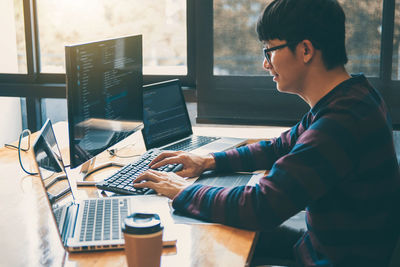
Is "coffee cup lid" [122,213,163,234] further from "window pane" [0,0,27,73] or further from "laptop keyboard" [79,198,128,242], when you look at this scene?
"window pane" [0,0,27,73]

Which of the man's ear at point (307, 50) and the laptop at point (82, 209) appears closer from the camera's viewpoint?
the laptop at point (82, 209)

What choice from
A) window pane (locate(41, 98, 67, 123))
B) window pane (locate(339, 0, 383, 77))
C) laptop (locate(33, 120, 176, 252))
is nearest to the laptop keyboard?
laptop (locate(33, 120, 176, 252))

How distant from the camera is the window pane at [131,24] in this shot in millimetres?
2910

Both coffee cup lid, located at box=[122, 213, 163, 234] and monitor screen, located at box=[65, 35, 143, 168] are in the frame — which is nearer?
coffee cup lid, located at box=[122, 213, 163, 234]

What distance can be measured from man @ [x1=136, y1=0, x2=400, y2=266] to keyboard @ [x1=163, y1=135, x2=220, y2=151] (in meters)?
0.63

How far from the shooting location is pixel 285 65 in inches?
51.7

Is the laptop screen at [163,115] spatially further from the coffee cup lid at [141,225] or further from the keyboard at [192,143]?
the coffee cup lid at [141,225]

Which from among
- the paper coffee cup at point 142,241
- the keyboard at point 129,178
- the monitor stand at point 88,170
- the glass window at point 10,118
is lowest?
the glass window at point 10,118

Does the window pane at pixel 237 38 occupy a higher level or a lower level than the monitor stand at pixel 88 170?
higher

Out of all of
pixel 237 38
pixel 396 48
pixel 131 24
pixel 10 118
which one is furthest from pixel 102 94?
pixel 10 118

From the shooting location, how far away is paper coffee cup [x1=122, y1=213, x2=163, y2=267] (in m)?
0.85

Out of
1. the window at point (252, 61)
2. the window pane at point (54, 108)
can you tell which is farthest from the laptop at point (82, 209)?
the window pane at point (54, 108)

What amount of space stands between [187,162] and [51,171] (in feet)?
1.71

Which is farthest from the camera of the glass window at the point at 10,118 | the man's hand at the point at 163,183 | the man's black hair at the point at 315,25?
the glass window at the point at 10,118
